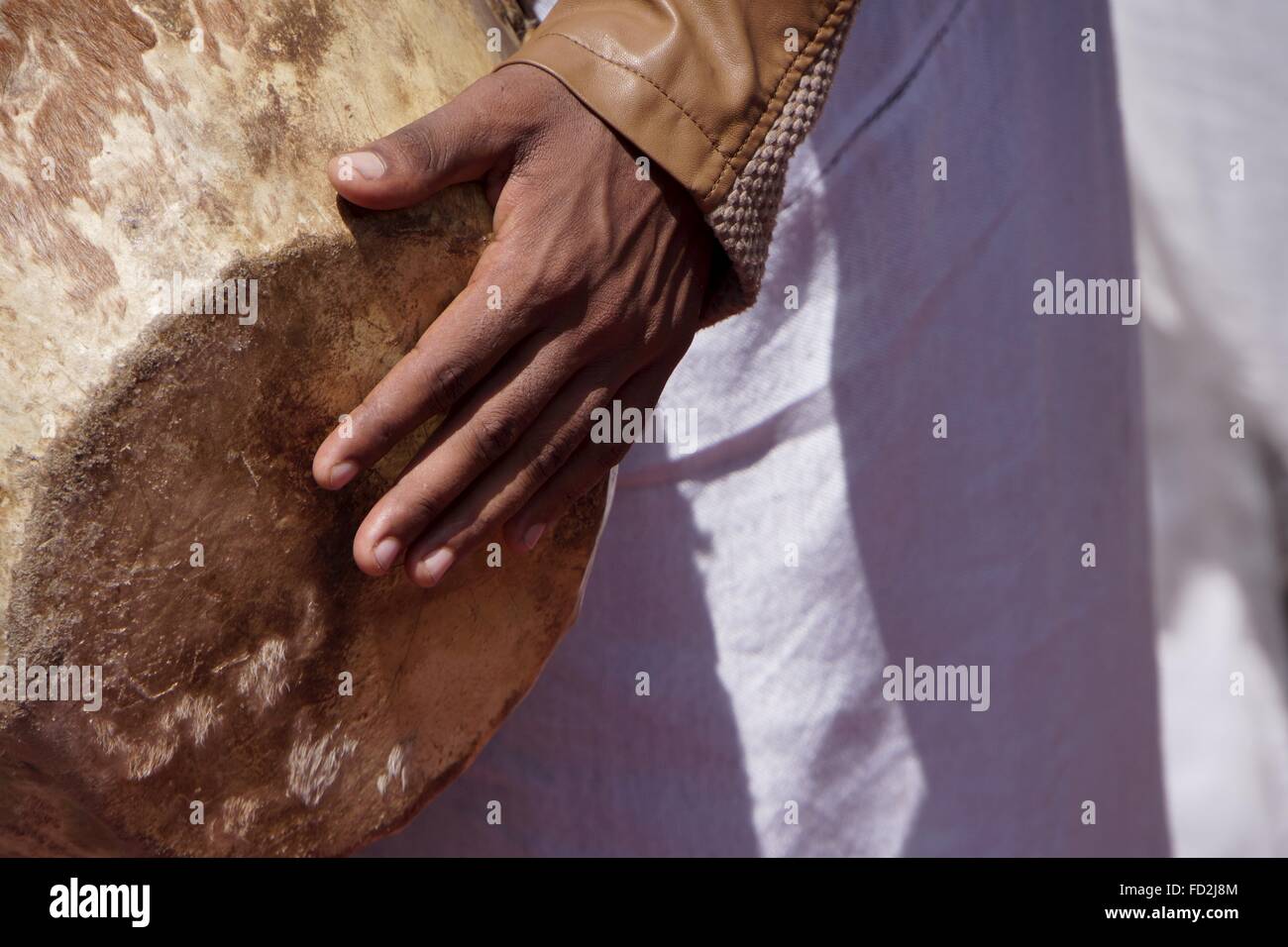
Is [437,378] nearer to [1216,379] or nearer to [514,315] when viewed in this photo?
[514,315]

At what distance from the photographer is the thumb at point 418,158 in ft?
2.43

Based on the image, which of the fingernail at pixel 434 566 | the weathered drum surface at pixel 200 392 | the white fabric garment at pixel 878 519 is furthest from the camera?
the white fabric garment at pixel 878 519

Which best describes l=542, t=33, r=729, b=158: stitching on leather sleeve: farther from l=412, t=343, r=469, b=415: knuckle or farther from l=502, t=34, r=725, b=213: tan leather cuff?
l=412, t=343, r=469, b=415: knuckle

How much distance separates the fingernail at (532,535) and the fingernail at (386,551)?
10 cm

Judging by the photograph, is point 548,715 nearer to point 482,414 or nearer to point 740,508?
point 740,508

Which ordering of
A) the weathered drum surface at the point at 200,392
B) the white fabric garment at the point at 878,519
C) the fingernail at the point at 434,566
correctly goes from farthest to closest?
the white fabric garment at the point at 878,519 → the fingernail at the point at 434,566 → the weathered drum surface at the point at 200,392

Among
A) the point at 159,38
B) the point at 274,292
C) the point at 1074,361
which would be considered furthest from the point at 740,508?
the point at 159,38

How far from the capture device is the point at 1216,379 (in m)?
2.26

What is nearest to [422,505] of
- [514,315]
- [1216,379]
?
[514,315]

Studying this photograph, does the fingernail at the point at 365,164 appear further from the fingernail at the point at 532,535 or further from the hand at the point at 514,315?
the fingernail at the point at 532,535

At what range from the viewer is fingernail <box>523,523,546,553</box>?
88 centimetres

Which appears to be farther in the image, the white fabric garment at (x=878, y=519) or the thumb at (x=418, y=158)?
the white fabric garment at (x=878, y=519)

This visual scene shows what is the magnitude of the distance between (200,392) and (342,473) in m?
0.11

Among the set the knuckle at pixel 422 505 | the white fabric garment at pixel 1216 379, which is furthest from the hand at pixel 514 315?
the white fabric garment at pixel 1216 379
